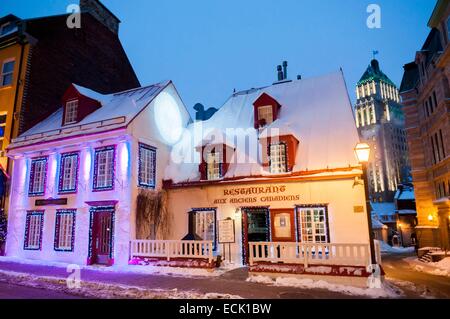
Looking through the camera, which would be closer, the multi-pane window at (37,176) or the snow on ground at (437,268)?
the snow on ground at (437,268)

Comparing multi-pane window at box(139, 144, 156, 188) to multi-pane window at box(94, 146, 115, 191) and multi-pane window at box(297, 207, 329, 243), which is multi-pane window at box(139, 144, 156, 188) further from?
multi-pane window at box(297, 207, 329, 243)

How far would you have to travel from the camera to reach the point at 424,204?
2366 cm

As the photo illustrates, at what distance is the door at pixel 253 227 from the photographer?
15.0 m

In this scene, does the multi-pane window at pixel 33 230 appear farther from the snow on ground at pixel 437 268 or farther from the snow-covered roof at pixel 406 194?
the snow-covered roof at pixel 406 194

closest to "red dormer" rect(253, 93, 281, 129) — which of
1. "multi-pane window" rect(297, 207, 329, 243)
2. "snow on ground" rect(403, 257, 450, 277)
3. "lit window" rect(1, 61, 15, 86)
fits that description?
"multi-pane window" rect(297, 207, 329, 243)

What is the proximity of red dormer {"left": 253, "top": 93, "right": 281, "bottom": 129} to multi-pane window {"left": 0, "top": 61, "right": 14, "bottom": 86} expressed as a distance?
16.1m

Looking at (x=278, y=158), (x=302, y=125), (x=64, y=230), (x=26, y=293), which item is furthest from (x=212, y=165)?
(x=26, y=293)

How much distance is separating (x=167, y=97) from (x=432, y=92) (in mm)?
18339

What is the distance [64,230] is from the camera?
662 inches

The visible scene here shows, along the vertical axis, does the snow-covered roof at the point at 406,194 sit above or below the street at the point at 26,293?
above

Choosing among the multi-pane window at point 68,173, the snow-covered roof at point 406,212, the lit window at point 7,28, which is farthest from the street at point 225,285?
the snow-covered roof at point 406,212

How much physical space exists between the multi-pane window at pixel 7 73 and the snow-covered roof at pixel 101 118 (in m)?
3.38

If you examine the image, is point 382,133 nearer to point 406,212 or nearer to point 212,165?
point 406,212
